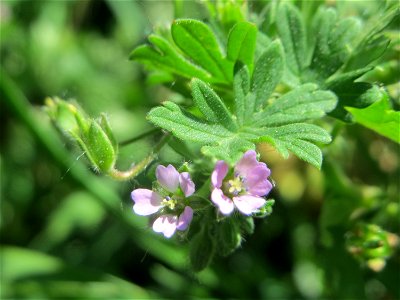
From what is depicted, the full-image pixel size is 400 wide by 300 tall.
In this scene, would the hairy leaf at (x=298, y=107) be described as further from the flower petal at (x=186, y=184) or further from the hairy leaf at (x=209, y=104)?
the flower petal at (x=186, y=184)

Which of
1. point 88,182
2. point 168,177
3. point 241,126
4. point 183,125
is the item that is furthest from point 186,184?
point 88,182

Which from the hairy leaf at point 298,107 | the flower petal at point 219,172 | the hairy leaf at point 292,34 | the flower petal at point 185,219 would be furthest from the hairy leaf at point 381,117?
the flower petal at point 185,219

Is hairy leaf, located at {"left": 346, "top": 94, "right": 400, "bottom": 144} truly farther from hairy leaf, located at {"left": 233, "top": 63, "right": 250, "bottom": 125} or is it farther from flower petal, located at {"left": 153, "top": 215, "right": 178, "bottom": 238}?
flower petal, located at {"left": 153, "top": 215, "right": 178, "bottom": 238}

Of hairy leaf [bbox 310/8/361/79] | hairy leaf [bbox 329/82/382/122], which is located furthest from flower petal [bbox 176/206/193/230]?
hairy leaf [bbox 310/8/361/79]

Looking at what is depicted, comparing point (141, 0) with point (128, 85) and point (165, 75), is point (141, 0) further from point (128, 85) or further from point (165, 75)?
point (165, 75)

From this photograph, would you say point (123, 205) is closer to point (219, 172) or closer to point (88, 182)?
point (88, 182)

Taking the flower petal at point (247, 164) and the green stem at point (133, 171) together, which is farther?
the green stem at point (133, 171)

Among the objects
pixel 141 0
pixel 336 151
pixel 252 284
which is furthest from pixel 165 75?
pixel 141 0
